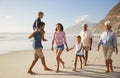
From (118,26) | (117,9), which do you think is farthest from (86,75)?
(117,9)

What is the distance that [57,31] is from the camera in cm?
820

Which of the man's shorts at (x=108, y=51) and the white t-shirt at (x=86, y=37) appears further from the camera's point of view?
the white t-shirt at (x=86, y=37)

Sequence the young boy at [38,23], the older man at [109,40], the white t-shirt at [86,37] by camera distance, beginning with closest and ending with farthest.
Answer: the older man at [109,40]
the young boy at [38,23]
the white t-shirt at [86,37]

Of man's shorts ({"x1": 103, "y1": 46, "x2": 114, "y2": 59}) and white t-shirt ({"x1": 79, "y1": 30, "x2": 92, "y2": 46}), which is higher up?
white t-shirt ({"x1": 79, "y1": 30, "x2": 92, "y2": 46})

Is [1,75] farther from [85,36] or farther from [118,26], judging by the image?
[118,26]

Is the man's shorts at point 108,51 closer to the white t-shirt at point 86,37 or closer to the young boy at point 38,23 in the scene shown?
the white t-shirt at point 86,37

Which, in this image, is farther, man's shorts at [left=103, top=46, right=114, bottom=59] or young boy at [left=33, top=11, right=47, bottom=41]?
young boy at [left=33, top=11, right=47, bottom=41]

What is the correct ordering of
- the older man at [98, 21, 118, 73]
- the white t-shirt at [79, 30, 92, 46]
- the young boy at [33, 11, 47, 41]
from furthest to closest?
the white t-shirt at [79, 30, 92, 46]
the young boy at [33, 11, 47, 41]
the older man at [98, 21, 118, 73]

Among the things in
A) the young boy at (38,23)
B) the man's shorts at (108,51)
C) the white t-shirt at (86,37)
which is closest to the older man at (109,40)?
the man's shorts at (108,51)

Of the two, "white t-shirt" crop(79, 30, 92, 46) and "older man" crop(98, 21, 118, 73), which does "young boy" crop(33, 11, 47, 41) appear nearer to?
"white t-shirt" crop(79, 30, 92, 46)

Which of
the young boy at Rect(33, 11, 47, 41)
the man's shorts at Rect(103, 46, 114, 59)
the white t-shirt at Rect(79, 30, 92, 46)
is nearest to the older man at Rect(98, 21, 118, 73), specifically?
the man's shorts at Rect(103, 46, 114, 59)

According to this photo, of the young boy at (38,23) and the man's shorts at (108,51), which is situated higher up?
the young boy at (38,23)

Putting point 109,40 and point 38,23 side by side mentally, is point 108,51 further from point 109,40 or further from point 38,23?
point 38,23

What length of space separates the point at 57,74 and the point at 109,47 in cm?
215
